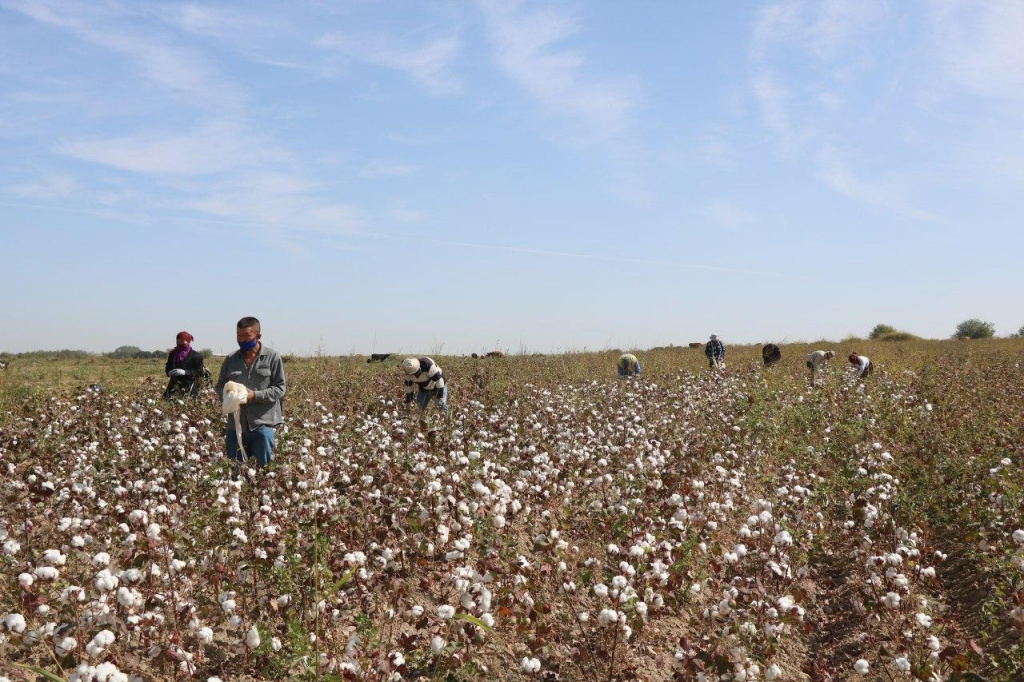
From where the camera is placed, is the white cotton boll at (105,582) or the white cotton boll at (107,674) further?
the white cotton boll at (105,582)

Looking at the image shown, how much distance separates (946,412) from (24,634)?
39.7ft

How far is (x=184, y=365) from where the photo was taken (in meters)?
11.5

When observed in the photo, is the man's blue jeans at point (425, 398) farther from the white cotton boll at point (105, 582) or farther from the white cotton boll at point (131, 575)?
the white cotton boll at point (105, 582)

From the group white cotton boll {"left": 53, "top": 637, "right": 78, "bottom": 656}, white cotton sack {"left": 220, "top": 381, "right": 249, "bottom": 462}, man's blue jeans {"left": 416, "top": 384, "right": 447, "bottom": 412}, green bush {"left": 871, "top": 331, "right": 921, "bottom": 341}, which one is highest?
green bush {"left": 871, "top": 331, "right": 921, "bottom": 341}

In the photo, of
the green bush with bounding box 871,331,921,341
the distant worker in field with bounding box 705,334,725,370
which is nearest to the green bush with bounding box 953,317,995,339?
the green bush with bounding box 871,331,921,341

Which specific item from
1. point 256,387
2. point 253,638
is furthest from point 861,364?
point 253,638

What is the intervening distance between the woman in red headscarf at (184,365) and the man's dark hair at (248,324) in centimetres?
444

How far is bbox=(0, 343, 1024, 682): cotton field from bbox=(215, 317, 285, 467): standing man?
32 cm

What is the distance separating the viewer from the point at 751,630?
182 inches

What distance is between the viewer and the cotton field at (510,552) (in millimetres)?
4359

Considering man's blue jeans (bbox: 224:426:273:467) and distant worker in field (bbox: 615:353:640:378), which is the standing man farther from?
distant worker in field (bbox: 615:353:640:378)

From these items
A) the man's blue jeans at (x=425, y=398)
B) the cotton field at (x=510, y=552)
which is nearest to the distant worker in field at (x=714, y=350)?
the cotton field at (x=510, y=552)

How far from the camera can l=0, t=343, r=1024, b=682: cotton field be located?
14.3ft

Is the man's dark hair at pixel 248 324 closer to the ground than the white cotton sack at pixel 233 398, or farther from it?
farther from it
